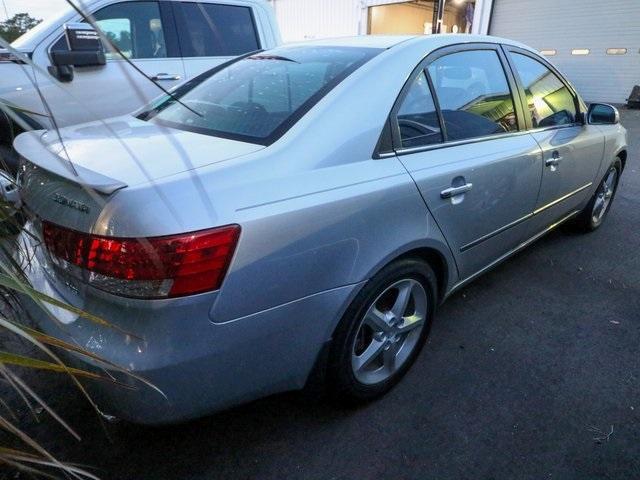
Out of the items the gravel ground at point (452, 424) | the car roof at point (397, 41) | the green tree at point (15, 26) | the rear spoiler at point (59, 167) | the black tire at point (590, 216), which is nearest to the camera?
the green tree at point (15, 26)

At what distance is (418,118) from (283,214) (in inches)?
37.5

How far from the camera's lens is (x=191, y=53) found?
4.47 m

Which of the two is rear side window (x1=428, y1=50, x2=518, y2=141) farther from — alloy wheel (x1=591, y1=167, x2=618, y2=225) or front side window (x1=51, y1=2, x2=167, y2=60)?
front side window (x1=51, y1=2, x2=167, y2=60)

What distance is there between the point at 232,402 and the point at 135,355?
414 mm

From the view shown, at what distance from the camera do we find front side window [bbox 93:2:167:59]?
13.0 ft

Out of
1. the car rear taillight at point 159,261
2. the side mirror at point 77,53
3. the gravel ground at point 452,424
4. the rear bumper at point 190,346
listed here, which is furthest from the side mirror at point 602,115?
the side mirror at point 77,53

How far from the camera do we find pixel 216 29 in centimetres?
443

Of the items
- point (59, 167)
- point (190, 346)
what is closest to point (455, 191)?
point (190, 346)

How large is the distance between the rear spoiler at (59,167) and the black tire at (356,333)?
97 cm

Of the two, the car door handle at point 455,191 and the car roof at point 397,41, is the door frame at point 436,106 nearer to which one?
the car roof at point 397,41

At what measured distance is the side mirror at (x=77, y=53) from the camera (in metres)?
3.33

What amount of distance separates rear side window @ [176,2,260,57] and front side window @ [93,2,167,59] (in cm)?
23

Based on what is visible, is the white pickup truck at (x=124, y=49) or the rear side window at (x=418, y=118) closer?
the rear side window at (x=418, y=118)

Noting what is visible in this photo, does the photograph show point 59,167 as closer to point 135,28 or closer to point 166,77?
point 166,77
